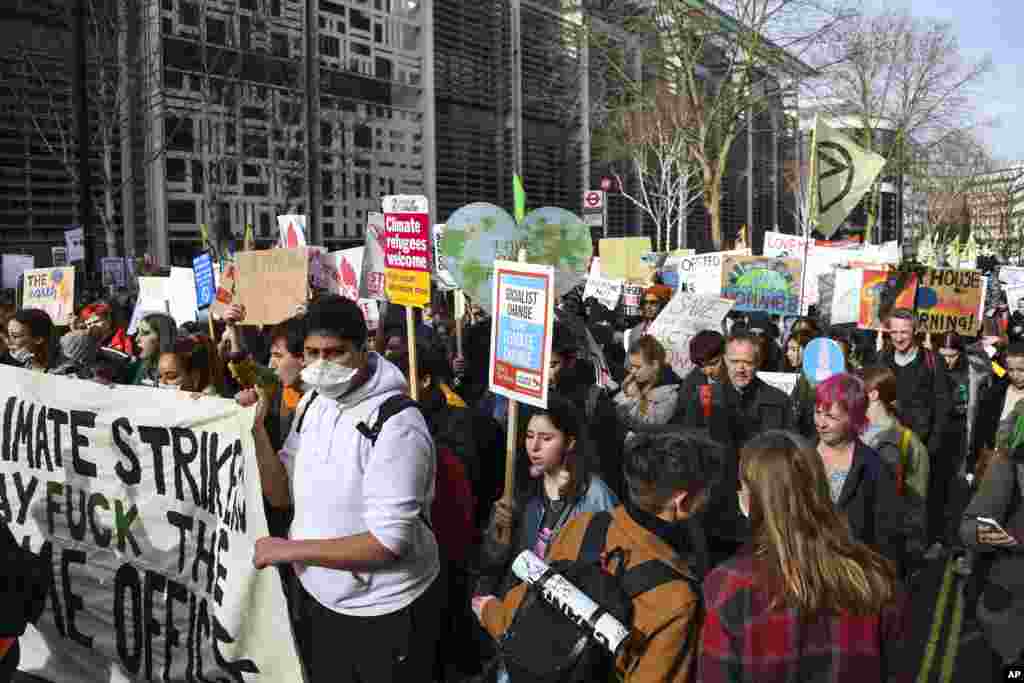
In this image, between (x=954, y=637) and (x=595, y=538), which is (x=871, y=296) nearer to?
(x=954, y=637)

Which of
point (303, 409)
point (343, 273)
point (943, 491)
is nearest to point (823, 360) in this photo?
point (943, 491)

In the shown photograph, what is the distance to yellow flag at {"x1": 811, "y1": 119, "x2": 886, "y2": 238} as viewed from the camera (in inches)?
322

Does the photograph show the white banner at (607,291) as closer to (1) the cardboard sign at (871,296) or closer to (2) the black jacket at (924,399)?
(1) the cardboard sign at (871,296)

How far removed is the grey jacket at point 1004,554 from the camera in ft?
12.7

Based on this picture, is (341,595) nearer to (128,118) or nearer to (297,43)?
(128,118)

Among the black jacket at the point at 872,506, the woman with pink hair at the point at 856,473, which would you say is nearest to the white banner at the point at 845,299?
the woman with pink hair at the point at 856,473

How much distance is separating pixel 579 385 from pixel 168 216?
1862cm

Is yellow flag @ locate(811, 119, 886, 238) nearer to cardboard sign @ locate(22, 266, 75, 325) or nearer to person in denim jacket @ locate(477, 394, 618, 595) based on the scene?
person in denim jacket @ locate(477, 394, 618, 595)

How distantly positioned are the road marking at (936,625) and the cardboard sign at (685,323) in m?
2.48

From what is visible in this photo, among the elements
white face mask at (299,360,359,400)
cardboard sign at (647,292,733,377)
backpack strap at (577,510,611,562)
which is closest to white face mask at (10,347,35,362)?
white face mask at (299,360,359,400)

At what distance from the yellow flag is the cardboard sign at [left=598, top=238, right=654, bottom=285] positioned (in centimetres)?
641

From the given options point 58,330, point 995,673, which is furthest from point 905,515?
point 58,330

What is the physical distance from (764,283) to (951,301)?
2.38m

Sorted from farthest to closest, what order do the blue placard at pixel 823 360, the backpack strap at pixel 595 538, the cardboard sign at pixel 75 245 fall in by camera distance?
the cardboard sign at pixel 75 245 → the blue placard at pixel 823 360 → the backpack strap at pixel 595 538
